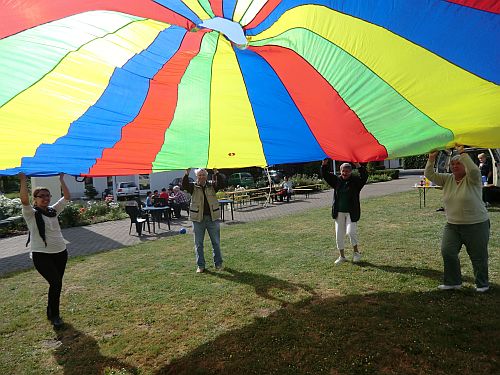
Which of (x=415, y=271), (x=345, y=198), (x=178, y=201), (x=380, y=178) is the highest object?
(x=345, y=198)

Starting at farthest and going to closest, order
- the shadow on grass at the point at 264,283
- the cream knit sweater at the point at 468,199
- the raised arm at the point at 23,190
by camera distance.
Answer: the shadow on grass at the point at 264,283, the cream knit sweater at the point at 468,199, the raised arm at the point at 23,190

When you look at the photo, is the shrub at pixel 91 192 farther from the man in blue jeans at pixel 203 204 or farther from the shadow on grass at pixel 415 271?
the shadow on grass at pixel 415 271

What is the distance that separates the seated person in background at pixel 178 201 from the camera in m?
14.3

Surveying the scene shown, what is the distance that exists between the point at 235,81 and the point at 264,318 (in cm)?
260

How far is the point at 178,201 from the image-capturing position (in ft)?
47.7

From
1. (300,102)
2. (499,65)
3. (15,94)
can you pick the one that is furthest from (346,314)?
(15,94)

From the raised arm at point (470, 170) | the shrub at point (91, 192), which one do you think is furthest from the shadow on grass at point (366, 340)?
the shrub at point (91, 192)

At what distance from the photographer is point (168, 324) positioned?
4355mm

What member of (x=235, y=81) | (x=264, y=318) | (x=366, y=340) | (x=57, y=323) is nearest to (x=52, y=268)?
(x=57, y=323)

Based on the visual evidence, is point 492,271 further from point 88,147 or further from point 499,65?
point 88,147

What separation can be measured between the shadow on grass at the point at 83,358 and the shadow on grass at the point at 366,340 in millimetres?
498

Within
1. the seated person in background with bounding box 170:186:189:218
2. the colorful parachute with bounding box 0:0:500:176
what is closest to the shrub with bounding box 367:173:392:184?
the seated person in background with bounding box 170:186:189:218

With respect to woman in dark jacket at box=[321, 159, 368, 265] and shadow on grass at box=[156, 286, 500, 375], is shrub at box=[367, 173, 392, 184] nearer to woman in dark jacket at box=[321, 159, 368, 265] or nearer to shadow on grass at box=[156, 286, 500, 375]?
woman in dark jacket at box=[321, 159, 368, 265]

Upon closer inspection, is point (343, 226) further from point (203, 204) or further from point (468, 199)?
point (203, 204)
